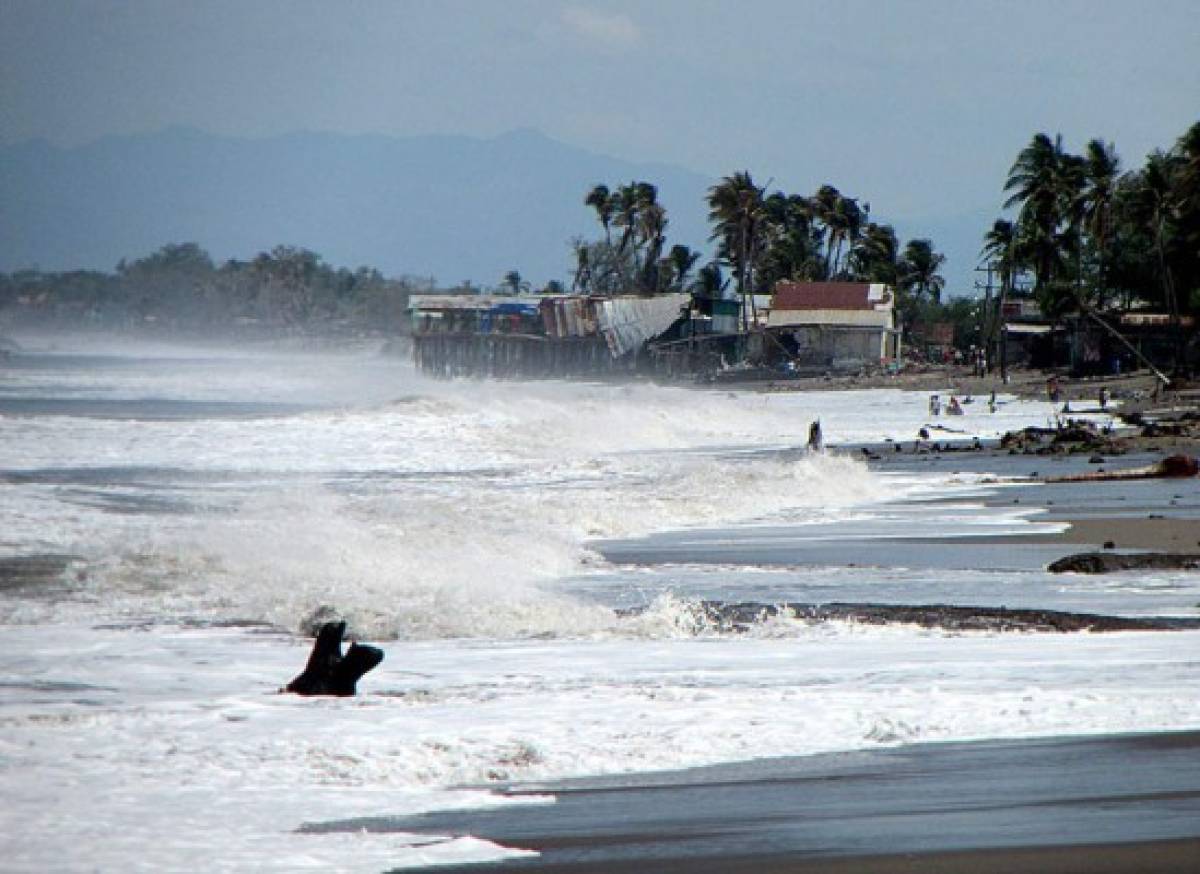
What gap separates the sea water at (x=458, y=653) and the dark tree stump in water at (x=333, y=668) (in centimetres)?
19

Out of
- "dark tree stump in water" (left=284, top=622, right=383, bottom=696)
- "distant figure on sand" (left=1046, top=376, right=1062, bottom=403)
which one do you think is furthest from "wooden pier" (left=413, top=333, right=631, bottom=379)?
"dark tree stump in water" (left=284, top=622, right=383, bottom=696)

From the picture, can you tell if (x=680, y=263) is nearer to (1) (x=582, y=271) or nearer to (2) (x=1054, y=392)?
(1) (x=582, y=271)

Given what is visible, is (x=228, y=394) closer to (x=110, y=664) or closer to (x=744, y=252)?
(x=744, y=252)

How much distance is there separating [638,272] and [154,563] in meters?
128

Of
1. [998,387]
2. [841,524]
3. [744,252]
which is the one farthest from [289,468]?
[744,252]

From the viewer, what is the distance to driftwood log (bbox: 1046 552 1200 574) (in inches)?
635

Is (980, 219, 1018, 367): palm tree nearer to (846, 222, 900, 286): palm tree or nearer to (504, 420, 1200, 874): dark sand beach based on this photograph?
(846, 222, 900, 286): palm tree

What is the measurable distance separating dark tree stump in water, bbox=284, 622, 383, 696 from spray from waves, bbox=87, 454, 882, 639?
2.87 m

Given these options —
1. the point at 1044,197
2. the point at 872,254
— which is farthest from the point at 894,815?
the point at 872,254

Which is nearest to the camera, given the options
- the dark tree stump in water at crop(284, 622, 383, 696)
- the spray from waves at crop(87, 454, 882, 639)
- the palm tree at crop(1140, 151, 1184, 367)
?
the dark tree stump in water at crop(284, 622, 383, 696)

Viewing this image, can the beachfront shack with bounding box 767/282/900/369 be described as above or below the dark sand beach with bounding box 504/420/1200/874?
above

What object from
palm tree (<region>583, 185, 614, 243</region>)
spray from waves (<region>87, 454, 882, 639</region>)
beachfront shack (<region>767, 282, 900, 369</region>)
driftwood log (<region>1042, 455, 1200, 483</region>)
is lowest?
spray from waves (<region>87, 454, 882, 639</region>)

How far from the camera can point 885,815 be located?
7398 millimetres

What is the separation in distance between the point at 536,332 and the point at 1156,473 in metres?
85.5
